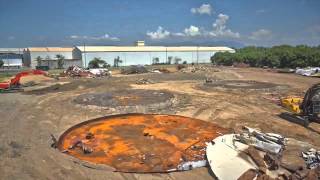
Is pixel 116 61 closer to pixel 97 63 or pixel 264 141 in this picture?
pixel 97 63

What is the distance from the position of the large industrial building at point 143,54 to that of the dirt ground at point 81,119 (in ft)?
122

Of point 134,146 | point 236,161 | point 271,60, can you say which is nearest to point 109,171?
point 134,146

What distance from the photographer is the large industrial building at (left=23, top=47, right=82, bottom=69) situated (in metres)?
68.0

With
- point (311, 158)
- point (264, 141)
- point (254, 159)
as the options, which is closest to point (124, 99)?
point (264, 141)

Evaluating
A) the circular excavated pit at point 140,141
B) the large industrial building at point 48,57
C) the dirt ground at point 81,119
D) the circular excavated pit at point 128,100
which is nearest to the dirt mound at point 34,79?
the dirt ground at point 81,119

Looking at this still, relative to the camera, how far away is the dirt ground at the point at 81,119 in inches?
437

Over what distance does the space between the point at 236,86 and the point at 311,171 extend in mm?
23402

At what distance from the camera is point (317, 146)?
540 inches

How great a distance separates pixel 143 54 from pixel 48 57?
2279cm

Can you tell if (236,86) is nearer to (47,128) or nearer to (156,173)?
(47,128)

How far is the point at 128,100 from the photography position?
2431 cm

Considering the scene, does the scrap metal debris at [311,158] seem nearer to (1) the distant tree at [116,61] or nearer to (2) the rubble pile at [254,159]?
(2) the rubble pile at [254,159]

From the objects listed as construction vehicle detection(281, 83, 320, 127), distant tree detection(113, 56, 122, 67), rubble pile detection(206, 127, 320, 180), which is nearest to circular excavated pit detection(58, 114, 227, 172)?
rubble pile detection(206, 127, 320, 180)

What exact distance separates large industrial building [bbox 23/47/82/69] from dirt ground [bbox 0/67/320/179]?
118 feet
